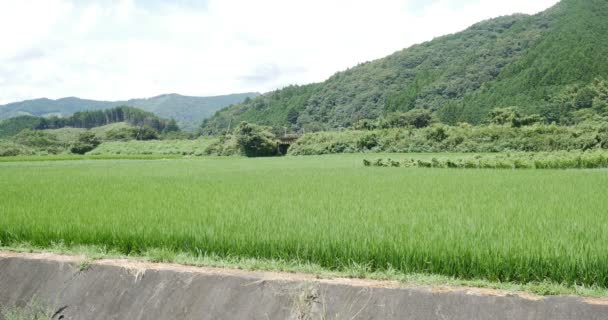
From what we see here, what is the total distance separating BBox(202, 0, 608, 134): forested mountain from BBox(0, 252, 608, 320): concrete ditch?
69172 mm

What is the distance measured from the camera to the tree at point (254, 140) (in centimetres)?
4928

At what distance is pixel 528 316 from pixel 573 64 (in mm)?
81609

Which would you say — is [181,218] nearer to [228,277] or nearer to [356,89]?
[228,277]

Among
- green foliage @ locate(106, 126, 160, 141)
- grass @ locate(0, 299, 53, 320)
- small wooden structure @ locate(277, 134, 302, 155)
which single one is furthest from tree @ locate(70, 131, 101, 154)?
grass @ locate(0, 299, 53, 320)

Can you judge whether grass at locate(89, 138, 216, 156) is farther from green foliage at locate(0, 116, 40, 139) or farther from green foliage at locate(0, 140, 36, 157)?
green foliage at locate(0, 116, 40, 139)

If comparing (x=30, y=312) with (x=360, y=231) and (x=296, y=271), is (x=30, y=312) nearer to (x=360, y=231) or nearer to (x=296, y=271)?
(x=296, y=271)

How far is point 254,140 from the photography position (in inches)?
1956

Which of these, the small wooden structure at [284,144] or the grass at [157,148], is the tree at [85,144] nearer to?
the grass at [157,148]

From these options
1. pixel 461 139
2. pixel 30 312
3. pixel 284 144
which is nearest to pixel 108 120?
pixel 284 144

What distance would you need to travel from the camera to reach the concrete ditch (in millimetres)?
3391

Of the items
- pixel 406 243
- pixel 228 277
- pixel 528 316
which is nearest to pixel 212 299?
pixel 228 277

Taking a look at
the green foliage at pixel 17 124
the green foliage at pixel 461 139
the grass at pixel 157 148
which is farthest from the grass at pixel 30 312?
the green foliage at pixel 17 124

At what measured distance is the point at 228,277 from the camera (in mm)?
4055

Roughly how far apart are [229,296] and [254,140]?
46.0 m
